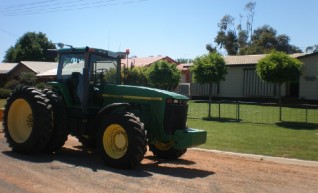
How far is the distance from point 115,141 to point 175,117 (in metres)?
1.41

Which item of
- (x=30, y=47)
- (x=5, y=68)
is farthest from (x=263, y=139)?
(x=30, y=47)

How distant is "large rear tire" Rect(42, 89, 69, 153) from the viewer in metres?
9.34

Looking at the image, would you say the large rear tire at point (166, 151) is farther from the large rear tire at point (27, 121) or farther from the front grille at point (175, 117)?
the large rear tire at point (27, 121)

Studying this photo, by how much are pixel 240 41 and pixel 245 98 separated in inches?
1356

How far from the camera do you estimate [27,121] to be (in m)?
9.83

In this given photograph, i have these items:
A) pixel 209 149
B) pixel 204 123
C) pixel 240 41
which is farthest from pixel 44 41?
pixel 209 149

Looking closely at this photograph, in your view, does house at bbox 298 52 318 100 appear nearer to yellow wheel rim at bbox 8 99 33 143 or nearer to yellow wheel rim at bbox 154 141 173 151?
yellow wheel rim at bbox 154 141 173 151

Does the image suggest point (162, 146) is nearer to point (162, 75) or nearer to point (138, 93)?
point (138, 93)

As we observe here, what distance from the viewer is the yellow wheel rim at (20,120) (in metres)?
Result: 9.85

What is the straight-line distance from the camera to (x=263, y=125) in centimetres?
1888

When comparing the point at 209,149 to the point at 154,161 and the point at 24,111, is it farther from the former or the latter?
the point at 24,111

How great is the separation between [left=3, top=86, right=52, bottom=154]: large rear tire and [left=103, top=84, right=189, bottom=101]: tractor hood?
1.41 meters

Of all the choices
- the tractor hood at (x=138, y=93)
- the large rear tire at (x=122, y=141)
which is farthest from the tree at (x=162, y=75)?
the large rear tire at (x=122, y=141)

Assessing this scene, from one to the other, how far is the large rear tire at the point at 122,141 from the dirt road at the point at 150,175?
21 centimetres
